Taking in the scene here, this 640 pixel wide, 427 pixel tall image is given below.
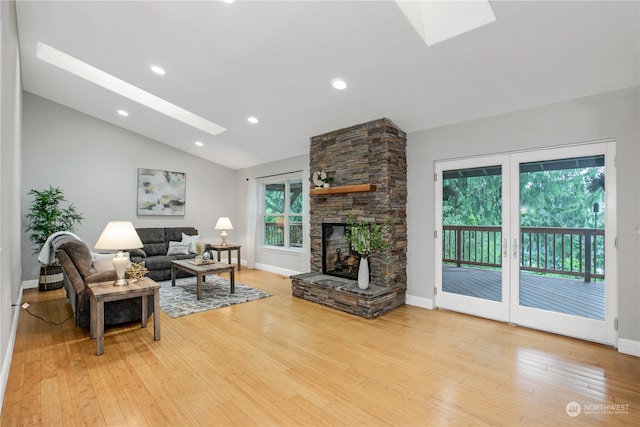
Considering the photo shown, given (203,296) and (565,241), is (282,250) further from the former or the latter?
(565,241)

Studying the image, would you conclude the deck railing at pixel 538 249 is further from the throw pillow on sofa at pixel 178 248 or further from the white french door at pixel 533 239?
the throw pillow on sofa at pixel 178 248

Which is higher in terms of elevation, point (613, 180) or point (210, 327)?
point (613, 180)

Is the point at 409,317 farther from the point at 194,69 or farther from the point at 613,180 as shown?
the point at 194,69

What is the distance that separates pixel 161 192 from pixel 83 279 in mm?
3978

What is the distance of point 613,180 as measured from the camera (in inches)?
118

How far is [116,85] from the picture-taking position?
15.8 feet

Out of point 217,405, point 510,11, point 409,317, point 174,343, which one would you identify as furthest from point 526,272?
point 174,343

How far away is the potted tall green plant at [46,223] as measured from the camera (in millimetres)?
5117

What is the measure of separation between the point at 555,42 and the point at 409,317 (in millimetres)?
3136

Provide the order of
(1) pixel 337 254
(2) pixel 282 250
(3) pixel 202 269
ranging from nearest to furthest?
1. (3) pixel 202 269
2. (1) pixel 337 254
3. (2) pixel 282 250

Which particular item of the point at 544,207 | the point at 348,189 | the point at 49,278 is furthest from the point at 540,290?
the point at 49,278

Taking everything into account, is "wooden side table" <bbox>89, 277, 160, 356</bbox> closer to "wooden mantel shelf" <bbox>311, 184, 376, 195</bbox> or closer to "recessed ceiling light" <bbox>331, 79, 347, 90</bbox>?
"wooden mantel shelf" <bbox>311, 184, 376, 195</bbox>

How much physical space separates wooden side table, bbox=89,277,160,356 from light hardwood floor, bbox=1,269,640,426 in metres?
0.15
